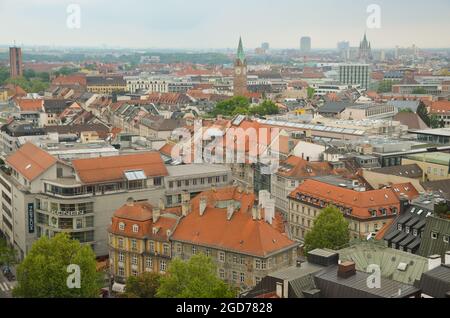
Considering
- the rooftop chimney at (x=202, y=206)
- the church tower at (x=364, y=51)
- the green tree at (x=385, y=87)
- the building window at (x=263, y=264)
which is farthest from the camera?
the church tower at (x=364, y=51)

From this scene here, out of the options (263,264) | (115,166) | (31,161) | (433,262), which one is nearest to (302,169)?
(115,166)

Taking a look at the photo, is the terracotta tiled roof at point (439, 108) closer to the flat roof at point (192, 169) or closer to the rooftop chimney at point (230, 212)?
the flat roof at point (192, 169)

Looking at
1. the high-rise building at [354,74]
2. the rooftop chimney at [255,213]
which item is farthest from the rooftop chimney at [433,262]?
the high-rise building at [354,74]

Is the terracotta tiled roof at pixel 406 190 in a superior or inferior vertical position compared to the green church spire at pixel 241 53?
inferior

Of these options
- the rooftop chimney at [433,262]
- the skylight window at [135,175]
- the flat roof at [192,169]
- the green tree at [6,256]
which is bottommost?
the green tree at [6,256]

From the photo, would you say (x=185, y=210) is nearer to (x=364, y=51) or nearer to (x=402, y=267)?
(x=402, y=267)

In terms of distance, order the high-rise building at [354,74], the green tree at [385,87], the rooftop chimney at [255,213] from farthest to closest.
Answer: the high-rise building at [354,74] → the green tree at [385,87] → the rooftop chimney at [255,213]
